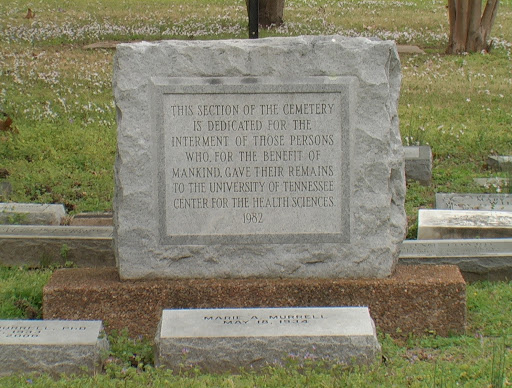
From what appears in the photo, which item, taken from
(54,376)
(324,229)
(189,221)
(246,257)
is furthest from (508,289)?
(54,376)

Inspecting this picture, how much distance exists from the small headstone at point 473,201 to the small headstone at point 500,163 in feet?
4.24

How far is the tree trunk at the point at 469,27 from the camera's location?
1552cm

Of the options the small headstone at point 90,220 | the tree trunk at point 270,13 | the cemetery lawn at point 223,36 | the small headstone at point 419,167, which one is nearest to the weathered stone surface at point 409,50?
the cemetery lawn at point 223,36

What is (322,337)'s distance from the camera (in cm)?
468

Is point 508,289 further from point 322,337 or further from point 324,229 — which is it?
point 322,337

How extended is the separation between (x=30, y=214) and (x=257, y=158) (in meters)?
2.74

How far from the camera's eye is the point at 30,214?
7438 mm

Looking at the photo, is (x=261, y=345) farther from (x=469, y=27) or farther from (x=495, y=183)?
(x=469, y=27)

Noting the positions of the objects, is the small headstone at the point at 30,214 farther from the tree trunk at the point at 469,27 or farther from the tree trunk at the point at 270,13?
the tree trunk at the point at 270,13

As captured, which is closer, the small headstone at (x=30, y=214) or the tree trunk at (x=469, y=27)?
the small headstone at (x=30, y=214)

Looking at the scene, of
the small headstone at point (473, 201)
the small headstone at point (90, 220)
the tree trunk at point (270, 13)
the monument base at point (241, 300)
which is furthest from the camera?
the tree trunk at point (270, 13)

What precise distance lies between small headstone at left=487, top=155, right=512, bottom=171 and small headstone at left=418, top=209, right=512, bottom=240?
232 centimetres

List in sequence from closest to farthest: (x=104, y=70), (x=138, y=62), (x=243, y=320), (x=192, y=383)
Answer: (x=192, y=383) → (x=243, y=320) → (x=138, y=62) → (x=104, y=70)

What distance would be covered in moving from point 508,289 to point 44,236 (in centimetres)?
345
